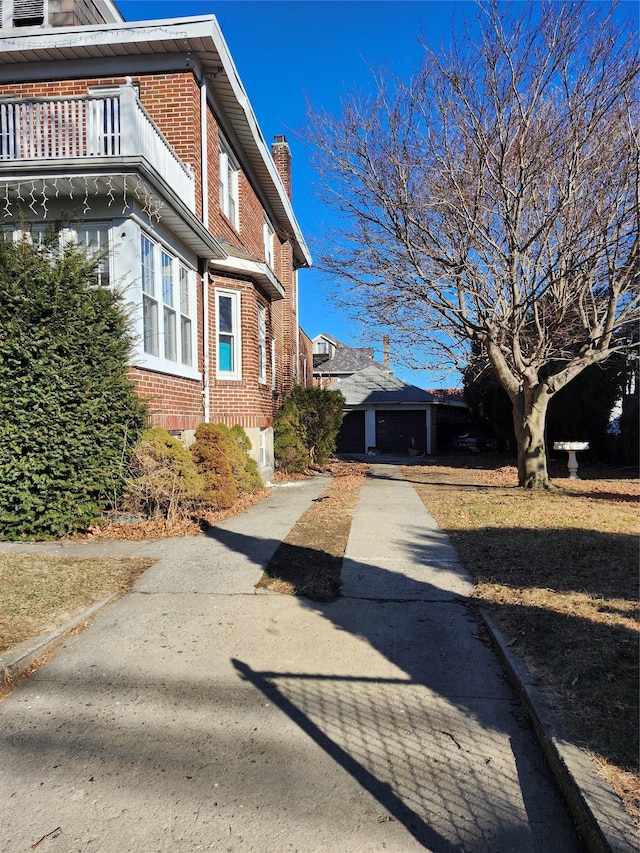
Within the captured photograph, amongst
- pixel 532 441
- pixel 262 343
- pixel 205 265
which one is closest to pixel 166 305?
pixel 205 265

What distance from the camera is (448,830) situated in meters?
2.46

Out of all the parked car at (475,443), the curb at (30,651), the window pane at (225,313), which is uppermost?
the window pane at (225,313)

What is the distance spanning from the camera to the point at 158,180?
800 cm

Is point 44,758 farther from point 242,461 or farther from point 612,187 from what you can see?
point 612,187

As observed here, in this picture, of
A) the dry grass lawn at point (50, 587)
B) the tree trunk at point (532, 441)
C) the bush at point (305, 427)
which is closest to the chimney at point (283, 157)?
the bush at point (305, 427)

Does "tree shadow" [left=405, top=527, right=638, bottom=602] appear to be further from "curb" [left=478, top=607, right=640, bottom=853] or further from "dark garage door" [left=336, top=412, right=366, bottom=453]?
"dark garage door" [left=336, top=412, right=366, bottom=453]

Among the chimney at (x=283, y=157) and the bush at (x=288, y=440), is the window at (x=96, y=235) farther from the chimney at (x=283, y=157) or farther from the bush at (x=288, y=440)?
the chimney at (x=283, y=157)

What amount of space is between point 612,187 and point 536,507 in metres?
5.99

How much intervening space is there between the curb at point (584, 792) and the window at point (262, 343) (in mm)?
10875

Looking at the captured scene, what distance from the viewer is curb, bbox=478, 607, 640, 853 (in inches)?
86.7

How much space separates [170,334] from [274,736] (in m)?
7.78

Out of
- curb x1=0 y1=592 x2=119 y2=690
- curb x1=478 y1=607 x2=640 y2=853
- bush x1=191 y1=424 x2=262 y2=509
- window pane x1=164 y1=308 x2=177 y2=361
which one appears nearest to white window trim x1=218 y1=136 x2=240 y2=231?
window pane x1=164 y1=308 x2=177 y2=361

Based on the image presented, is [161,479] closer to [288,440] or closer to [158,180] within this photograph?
[158,180]

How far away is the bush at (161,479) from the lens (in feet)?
24.9
